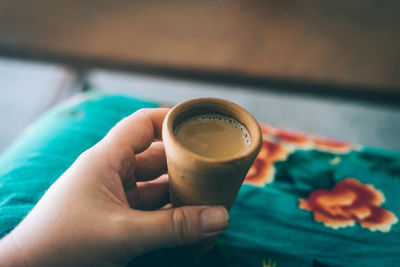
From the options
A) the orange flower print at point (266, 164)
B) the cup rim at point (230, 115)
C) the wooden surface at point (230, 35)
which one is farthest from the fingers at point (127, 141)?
the wooden surface at point (230, 35)

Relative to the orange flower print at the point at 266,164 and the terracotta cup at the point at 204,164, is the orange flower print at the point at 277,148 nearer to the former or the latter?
the orange flower print at the point at 266,164

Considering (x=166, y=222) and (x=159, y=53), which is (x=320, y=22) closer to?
(x=159, y=53)

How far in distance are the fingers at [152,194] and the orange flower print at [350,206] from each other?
0.29 metres

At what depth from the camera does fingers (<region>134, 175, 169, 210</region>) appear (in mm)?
570

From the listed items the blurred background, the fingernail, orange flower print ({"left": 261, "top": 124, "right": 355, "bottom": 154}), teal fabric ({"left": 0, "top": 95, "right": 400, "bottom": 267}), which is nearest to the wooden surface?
the blurred background

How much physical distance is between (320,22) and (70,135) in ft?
5.41

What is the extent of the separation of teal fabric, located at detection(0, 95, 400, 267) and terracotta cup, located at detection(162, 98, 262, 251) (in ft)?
0.44

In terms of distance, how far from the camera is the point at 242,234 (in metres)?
0.58

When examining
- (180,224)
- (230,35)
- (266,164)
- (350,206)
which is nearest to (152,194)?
(180,224)

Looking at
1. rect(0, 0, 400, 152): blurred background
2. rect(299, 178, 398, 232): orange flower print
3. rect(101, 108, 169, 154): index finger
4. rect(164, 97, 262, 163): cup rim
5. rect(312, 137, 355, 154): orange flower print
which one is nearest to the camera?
rect(164, 97, 262, 163): cup rim

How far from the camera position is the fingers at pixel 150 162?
0.55 m

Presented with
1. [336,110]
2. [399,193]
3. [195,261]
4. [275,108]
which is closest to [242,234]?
[195,261]

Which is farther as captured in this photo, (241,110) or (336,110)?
(336,110)

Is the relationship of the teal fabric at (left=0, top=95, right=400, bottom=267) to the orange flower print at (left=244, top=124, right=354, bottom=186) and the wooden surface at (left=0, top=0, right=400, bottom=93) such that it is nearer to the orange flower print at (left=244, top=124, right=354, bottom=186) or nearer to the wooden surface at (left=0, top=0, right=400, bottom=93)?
Answer: the orange flower print at (left=244, top=124, right=354, bottom=186)
